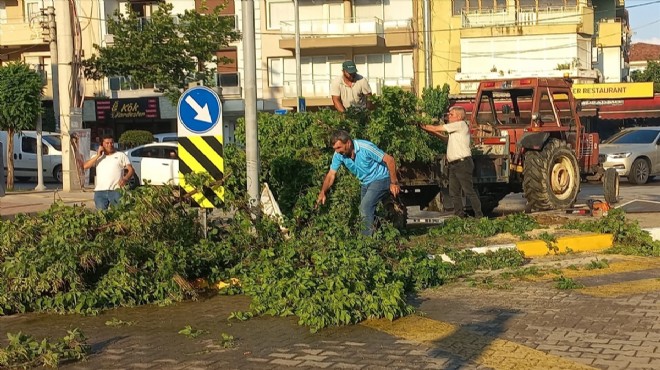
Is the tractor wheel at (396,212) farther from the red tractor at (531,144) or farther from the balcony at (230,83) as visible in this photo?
the balcony at (230,83)

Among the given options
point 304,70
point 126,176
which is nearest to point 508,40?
point 304,70

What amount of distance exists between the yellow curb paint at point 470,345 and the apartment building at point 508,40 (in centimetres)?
3881

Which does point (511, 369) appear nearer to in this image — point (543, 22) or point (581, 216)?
point (581, 216)

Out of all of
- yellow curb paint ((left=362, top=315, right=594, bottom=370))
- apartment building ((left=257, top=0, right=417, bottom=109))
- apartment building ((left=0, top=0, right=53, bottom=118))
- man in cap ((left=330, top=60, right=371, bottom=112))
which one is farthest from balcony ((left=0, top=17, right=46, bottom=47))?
yellow curb paint ((left=362, top=315, right=594, bottom=370))

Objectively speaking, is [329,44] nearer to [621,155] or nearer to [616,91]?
[616,91]

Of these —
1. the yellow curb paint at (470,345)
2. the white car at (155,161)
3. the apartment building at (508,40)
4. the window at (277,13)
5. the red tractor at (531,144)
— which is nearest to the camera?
the yellow curb paint at (470,345)

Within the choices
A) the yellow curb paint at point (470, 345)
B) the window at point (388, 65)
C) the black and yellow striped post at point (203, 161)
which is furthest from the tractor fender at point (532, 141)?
the window at point (388, 65)

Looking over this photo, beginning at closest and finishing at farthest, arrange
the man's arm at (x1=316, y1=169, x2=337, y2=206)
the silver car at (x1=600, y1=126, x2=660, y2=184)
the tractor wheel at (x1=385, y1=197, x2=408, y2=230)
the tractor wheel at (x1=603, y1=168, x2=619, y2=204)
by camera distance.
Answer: the man's arm at (x1=316, y1=169, x2=337, y2=206)
the tractor wheel at (x1=385, y1=197, x2=408, y2=230)
the tractor wheel at (x1=603, y1=168, x2=619, y2=204)
the silver car at (x1=600, y1=126, x2=660, y2=184)

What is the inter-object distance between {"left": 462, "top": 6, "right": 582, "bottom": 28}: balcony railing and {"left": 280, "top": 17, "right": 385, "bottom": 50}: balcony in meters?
4.75

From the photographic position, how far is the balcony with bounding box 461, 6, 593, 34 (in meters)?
45.3

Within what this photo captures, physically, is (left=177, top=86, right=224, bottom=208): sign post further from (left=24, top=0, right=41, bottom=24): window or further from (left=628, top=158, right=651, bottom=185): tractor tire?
(left=24, top=0, right=41, bottom=24): window

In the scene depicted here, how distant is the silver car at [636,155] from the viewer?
25.7 m

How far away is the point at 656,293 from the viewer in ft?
28.8

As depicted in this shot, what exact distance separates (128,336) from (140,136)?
33.0 meters
